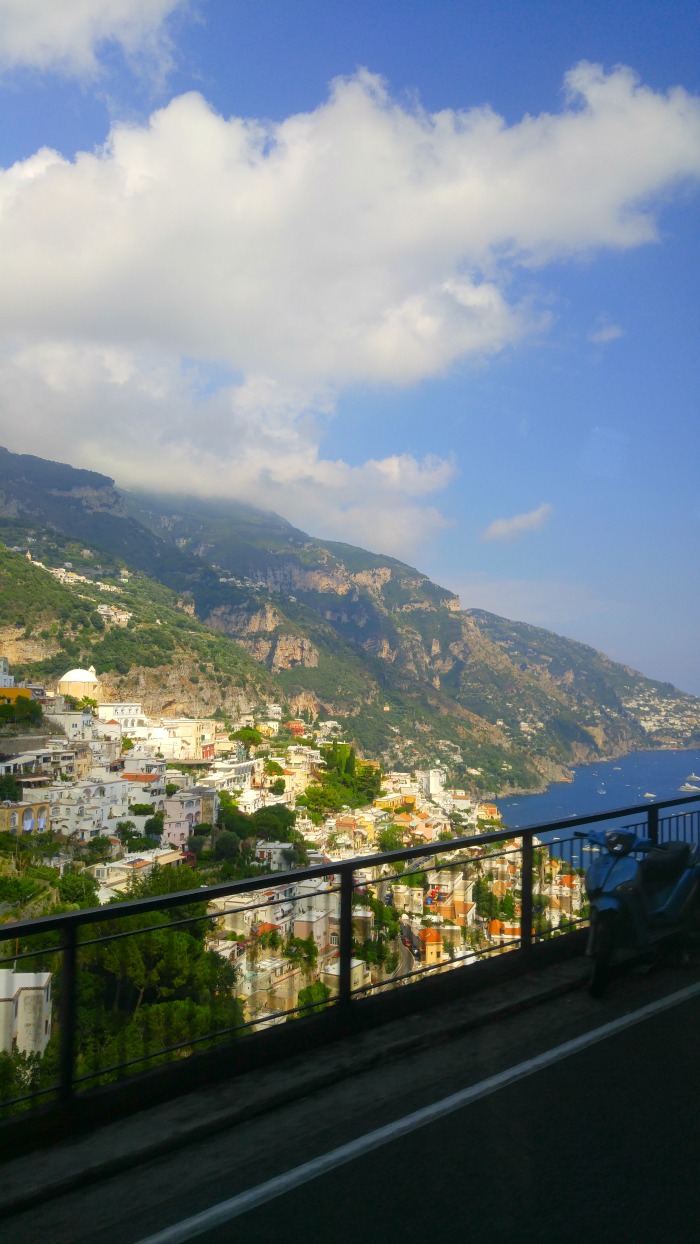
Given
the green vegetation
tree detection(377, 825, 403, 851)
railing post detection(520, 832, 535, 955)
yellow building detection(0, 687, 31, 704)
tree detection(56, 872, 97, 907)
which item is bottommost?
the green vegetation

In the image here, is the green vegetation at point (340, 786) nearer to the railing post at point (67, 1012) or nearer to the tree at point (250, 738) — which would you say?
the tree at point (250, 738)

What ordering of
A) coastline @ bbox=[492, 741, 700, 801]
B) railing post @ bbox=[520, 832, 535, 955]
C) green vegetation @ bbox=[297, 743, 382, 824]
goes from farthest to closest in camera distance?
coastline @ bbox=[492, 741, 700, 801]
green vegetation @ bbox=[297, 743, 382, 824]
railing post @ bbox=[520, 832, 535, 955]

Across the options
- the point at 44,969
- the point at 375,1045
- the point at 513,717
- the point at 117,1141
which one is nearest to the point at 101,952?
the point at 44,969

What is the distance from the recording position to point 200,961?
14.7 feet

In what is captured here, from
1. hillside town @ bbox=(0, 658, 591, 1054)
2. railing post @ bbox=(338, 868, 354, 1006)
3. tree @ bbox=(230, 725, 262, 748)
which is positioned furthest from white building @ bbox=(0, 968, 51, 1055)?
tree @ bbox=(230, 725, 262, 748)

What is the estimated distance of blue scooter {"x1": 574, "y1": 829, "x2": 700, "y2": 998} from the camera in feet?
19.2

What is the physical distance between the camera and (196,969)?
4.42 metres

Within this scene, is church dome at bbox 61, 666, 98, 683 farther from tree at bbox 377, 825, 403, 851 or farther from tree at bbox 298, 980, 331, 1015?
tree at bbox 298, 980, 331, 1015

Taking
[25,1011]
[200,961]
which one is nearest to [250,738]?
[200,961]

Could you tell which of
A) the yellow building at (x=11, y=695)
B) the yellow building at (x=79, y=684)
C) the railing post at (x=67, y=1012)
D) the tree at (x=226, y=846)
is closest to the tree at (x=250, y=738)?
the yellow building at (x=79, y=684)

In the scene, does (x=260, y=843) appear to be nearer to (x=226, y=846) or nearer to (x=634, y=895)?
(x=226, y=846)

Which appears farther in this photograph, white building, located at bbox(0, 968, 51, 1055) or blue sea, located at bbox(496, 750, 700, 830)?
blue sea, located at bbox(496, 750, 700, 830)

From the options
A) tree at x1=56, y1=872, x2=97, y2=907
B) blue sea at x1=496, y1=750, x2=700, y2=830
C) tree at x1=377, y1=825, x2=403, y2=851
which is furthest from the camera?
blue sea at x1=496, y1=750, x2=700, y2=830

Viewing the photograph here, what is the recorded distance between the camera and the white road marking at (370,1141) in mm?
3119
